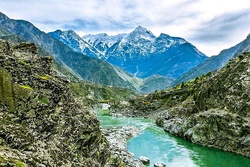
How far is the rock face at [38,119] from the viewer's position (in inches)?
874

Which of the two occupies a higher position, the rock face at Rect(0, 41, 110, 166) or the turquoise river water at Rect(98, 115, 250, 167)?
the rock face at Rect(0, 41, 110, 166)

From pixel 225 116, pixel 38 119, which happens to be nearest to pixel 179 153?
pixel 225 116

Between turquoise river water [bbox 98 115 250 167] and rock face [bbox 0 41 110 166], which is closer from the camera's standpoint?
rock face [bbox 0 41 110 166]

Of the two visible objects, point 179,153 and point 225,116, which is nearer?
point 179,153

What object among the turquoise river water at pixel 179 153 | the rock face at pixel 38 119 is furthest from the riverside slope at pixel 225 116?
the rock face at pixel 38 119

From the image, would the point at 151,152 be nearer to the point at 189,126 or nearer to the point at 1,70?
the point at 189,126

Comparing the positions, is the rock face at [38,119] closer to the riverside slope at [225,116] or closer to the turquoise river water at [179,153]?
the turquoise river water at [179,153]

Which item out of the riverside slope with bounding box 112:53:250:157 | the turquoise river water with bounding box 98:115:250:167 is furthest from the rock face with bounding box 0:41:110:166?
the riverside slope with bounding box 112:53:250:157

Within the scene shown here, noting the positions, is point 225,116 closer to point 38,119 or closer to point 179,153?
point 179,153

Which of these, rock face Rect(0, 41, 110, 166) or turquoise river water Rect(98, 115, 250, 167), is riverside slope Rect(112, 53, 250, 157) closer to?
turquoise river water Rect(98, 115, 250, 167)

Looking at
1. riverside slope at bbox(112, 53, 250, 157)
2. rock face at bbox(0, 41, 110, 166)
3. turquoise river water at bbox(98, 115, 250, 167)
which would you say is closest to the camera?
rock face at bbox(0, 41, 110, 166)

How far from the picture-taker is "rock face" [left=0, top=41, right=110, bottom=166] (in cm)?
2219

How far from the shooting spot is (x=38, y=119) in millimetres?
26781

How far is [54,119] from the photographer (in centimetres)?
2894
